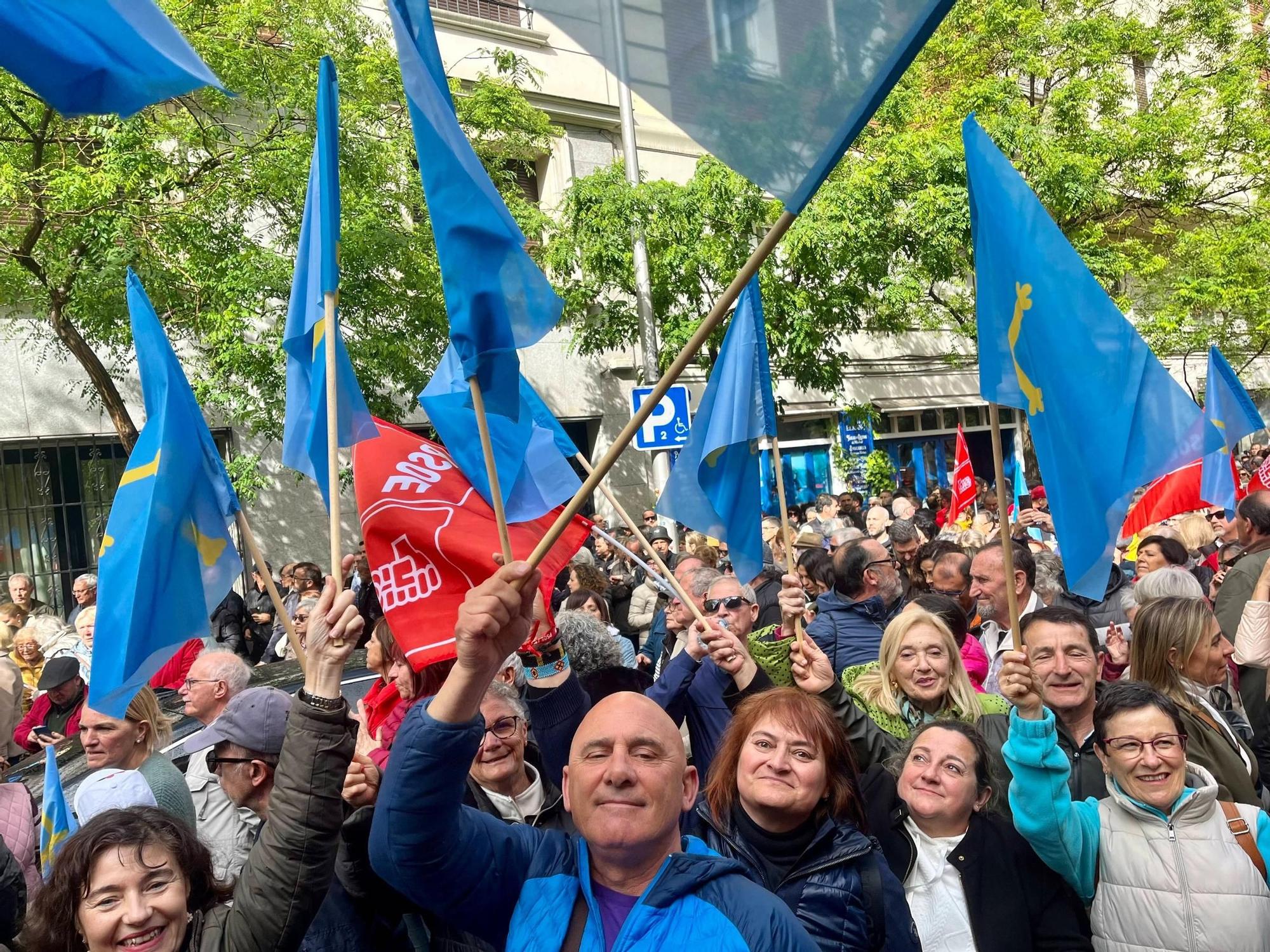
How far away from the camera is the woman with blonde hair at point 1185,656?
4000mm

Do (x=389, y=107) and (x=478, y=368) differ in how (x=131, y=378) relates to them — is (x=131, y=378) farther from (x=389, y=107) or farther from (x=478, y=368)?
(x=478, y=368)

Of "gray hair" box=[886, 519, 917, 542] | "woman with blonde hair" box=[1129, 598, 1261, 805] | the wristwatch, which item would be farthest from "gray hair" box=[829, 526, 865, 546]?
the wristwatch

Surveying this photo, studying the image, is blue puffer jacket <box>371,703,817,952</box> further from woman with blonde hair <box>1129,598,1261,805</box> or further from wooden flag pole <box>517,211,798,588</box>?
woman with blonde hair <box>1129,598,1261,805</box>

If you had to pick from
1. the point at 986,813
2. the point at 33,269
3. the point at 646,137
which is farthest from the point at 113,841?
the point at 646,137

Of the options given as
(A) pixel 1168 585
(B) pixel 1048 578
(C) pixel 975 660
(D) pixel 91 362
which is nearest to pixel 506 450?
(C) pixel 975 660

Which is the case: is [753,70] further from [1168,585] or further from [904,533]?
[904,533]

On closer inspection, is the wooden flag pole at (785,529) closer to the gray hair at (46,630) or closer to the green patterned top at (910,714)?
the green patterned top at (910,714)

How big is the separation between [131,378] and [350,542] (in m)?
3.72

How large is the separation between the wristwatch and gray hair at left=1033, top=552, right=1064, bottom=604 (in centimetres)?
462

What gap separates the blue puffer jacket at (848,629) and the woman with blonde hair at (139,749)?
2.95 m

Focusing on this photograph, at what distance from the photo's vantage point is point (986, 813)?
131 inches

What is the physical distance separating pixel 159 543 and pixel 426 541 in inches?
35.6

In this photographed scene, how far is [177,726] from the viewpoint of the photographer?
503 centimetres

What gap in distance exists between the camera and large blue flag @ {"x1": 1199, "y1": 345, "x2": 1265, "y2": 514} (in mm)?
7781
